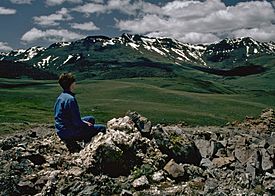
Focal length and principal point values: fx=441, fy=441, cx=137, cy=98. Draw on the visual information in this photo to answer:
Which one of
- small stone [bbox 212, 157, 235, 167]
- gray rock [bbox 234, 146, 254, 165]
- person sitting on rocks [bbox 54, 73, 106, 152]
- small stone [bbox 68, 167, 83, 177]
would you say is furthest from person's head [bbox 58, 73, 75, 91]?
gray rock [bbox 234, 146, 254, 165]

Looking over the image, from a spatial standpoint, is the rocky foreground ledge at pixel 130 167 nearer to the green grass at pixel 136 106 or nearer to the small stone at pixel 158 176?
the small stone at pixel 158 176

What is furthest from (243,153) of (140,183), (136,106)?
(136,106)

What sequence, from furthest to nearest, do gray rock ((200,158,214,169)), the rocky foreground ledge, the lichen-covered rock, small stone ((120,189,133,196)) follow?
gray rock ((200,158,214,169))
the lichen-covered rock
the rocky foreground ledge
small stone ((120,189,133,196))

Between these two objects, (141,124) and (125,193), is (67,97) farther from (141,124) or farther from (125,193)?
(125,193)

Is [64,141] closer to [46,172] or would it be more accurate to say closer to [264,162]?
[46,172]

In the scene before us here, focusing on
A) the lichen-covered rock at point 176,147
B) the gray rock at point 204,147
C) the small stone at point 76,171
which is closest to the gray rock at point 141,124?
the lichen-covered rock at point 176,147

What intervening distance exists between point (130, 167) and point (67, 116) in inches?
128

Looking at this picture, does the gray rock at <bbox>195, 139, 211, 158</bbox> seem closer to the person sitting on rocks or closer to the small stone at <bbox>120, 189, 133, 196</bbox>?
the person sitting on rocks

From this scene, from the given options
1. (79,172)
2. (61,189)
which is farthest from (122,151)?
(61,189)

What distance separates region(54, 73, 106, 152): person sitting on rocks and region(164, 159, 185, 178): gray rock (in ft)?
10.4

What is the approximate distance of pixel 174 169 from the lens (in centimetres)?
1761

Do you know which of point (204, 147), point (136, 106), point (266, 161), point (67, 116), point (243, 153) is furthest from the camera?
point (136, 106)

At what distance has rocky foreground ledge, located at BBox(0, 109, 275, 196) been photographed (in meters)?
15.8

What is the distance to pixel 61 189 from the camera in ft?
50.6
